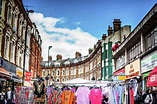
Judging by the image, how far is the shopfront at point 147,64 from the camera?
1662 centimetres

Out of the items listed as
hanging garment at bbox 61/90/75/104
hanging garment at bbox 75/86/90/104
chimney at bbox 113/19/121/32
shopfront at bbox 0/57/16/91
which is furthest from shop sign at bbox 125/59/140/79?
chimney at bbox 113/19/121/32

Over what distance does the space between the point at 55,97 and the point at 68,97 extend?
90cm

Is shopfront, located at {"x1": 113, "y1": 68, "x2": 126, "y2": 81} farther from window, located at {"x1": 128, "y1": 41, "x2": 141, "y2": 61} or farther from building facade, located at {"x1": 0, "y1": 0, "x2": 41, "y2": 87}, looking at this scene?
building facade, located at {"x1": 0, "y1": 0, "x2": 41, "y2": 87}

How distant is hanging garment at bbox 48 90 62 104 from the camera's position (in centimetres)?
1402

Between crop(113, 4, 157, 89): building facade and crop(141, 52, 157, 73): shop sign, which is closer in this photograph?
crop(141, 52, 157, 73): shop sign

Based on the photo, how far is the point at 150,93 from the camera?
1320 cm

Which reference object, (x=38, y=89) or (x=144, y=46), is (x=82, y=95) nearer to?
(x=38, y=89)

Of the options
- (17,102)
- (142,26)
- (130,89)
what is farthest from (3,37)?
(130,89)

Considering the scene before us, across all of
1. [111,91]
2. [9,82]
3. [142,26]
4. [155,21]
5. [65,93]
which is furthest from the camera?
[9,82]

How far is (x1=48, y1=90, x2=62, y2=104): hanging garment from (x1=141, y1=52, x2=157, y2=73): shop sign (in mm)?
6309

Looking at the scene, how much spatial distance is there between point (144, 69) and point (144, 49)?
63.5 inches

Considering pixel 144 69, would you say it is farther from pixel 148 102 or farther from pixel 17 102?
pixel 17 102

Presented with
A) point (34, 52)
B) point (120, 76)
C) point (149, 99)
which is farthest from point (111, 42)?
point (149, 99)

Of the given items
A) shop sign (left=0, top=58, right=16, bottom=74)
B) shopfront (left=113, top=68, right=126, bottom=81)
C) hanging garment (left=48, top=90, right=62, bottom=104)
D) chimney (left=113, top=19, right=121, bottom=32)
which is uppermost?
chimney (left=113, top=19, right=121, bottom=32)
